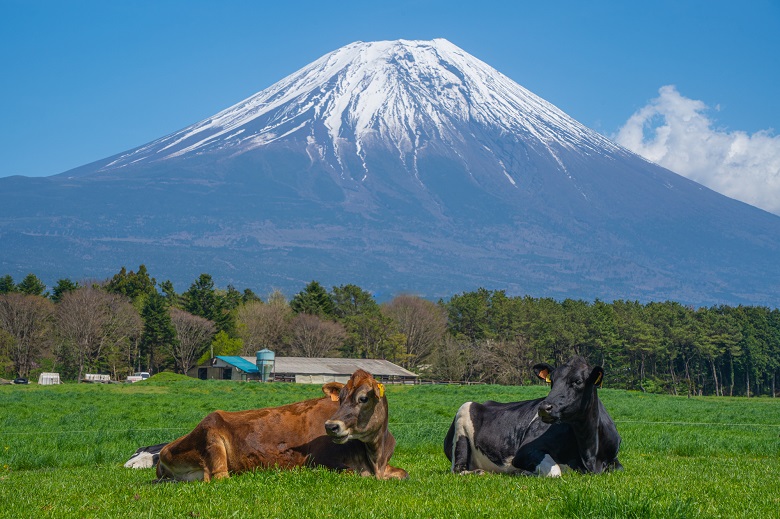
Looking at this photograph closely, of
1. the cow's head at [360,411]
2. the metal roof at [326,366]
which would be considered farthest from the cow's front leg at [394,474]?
the metal roof at [326,366]

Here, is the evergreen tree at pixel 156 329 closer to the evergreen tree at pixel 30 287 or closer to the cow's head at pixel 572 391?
the evergreen tree at pixel 30 287

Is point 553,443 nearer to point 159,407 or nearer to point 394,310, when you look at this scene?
point 159,407

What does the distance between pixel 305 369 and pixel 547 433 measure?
7987 cm

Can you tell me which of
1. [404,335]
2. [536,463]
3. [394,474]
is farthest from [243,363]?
[394,474]

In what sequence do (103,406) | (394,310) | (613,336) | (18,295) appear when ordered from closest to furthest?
(103,406) < (18,295) < (613,336) < (394,310)

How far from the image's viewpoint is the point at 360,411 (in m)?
9.51

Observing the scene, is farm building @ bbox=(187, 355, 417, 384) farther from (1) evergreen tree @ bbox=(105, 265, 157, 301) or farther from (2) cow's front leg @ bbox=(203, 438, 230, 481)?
(2) cow's front leg @ bbox=(203, 438, 230, 481)

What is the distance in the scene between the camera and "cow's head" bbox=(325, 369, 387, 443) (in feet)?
30.6

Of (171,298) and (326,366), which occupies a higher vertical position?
(171,298)

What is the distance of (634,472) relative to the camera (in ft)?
35.1

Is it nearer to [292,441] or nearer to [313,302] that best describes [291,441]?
[292,441]

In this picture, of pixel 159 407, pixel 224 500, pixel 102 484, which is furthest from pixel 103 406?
pixel 224 500

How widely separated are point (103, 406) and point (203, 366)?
71.7 m

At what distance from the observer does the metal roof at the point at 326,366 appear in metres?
89.1
